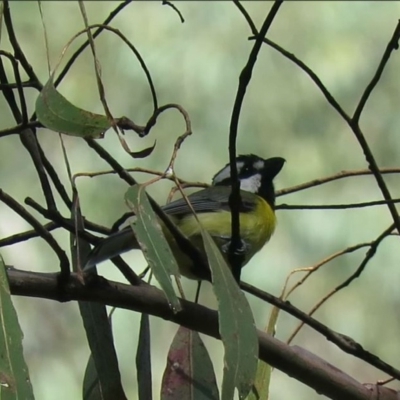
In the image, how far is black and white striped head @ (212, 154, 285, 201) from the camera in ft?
7.36

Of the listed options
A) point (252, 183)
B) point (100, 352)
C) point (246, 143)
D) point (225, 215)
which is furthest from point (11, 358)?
point (246, 143)

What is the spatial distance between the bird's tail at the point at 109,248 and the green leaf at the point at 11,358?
0.90 ft

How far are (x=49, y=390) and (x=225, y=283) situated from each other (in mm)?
1985

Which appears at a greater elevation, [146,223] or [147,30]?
[147,30]

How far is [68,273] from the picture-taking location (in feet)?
3.17

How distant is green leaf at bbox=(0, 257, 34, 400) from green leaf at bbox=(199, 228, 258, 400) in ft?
0.59

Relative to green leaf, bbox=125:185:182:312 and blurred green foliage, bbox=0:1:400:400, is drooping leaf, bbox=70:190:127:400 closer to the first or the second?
green leaf, bbox=125:185:182:312

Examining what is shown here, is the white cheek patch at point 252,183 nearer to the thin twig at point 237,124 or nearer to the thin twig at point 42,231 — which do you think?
the thin twig at point 237,124

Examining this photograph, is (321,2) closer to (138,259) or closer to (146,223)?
(138,259)

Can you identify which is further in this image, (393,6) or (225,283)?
(393,6)

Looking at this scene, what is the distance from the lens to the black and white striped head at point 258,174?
224 cm

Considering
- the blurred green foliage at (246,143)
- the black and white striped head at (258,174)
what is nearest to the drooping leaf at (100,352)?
the black and white striped head at (258,174)

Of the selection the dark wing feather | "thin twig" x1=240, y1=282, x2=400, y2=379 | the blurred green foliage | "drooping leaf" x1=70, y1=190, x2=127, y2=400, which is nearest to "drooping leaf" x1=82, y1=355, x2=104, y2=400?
"drooping leaf" x1=70, y1=190, x2=127, y2=400

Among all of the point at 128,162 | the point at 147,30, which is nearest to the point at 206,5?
the point at 147,30
